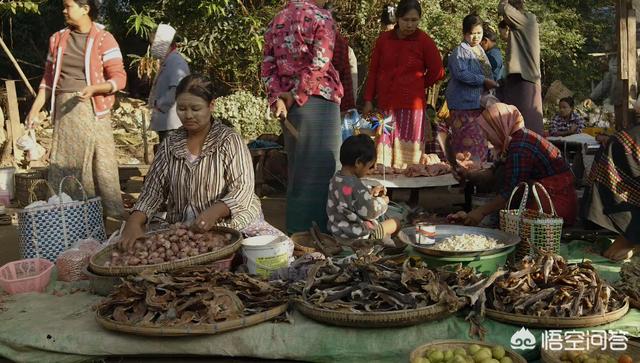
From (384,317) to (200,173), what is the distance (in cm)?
163

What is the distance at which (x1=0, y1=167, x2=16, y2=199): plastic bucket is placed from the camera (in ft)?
26.6

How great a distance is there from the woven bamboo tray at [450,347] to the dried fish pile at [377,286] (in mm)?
202

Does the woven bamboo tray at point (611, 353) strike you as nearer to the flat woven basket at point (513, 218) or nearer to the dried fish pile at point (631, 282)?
the dried fish pile at point (631, 282)

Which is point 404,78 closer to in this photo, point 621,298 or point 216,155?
point 216,155

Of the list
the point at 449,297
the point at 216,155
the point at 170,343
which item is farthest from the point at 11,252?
the point at 449,297

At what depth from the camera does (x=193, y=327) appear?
307 cm

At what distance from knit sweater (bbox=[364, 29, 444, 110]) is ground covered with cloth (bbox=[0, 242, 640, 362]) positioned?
11.9 ft

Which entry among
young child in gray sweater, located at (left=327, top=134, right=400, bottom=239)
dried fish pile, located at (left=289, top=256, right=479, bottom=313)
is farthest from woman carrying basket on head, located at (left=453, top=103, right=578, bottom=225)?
dried fish pile, located at (left=289, top=256, right=479, bottom=313)

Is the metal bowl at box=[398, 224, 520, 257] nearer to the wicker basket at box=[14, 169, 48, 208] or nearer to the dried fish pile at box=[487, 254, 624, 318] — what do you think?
the dried fish pile at box=[487, 254, 624, 318]

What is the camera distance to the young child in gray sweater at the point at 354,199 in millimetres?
4477

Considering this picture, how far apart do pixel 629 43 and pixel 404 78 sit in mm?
2059

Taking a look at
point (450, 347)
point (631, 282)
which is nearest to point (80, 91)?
point (450, 347)

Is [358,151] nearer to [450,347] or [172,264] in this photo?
[172,264]

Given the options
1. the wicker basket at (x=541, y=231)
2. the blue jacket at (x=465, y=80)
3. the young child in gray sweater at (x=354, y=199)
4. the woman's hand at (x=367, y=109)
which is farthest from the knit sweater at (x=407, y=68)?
the wicker basket at (x=541, y=231)
